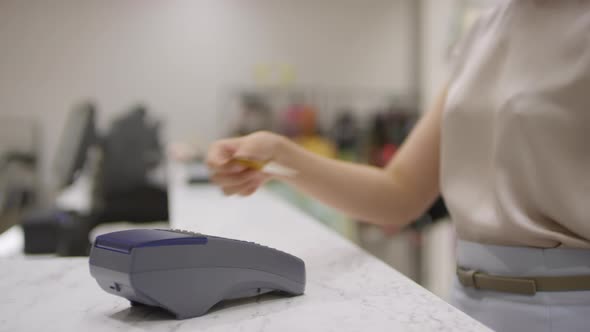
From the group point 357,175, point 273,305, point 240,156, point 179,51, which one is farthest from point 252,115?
point 273,305

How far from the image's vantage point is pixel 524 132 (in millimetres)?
791

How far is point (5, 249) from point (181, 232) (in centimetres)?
123

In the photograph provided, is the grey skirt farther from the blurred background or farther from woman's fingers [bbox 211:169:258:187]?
the blurred background

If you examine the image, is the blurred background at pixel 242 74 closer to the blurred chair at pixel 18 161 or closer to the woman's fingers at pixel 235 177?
the blurred chair at pixel 18 161

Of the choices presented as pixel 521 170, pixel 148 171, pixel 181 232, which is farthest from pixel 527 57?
pixel 148 171

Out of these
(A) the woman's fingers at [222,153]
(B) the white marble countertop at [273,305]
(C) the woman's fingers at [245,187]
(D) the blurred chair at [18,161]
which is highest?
(A) the woman's fingers at [222,153]

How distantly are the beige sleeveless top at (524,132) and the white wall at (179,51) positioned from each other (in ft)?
11.6

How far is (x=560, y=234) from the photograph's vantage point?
29.8 inches

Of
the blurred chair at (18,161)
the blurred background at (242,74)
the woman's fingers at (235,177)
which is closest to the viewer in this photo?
the woman's fingers at (235,177)

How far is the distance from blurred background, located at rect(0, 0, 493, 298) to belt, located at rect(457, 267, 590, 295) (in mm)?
2700

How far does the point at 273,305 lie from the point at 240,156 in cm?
28

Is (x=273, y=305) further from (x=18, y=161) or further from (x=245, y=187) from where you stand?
(x=18, y=161)

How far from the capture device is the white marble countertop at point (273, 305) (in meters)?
0.55

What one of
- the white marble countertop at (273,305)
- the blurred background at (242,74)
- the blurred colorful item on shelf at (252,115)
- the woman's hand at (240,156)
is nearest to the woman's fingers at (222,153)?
the woman's hand at (240,156)
